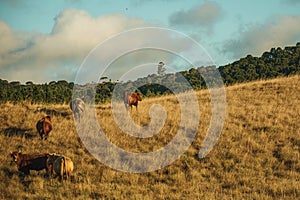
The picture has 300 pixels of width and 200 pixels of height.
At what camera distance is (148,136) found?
18734 mm

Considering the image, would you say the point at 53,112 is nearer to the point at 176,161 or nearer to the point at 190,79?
the point at 176,161

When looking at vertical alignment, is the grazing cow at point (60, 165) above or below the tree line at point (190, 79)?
below

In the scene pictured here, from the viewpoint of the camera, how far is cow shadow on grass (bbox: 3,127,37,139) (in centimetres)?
1815

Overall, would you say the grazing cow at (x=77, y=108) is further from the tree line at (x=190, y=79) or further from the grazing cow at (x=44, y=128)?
the tree line at (x=190, y=79)

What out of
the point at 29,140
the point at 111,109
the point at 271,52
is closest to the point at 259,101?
the point at 111,109

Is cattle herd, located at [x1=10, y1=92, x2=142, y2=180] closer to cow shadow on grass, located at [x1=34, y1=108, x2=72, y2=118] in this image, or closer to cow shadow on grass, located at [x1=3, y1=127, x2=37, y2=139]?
cow shadow on grass, located at [x1=3, y1=127, x2=37, y2=139]

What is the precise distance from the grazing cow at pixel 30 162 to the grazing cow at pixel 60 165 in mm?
213

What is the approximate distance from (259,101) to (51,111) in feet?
46.8

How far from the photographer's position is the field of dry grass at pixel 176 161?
511 inches

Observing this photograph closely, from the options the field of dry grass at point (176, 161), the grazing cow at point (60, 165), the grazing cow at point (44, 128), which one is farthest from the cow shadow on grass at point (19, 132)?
the grazing cow at point (60, 165)

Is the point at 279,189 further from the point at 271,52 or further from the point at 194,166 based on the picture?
the point at 271,52

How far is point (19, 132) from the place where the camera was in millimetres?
18500

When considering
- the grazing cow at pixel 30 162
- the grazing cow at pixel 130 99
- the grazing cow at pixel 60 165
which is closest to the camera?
the grazing cow at pixel 60 165

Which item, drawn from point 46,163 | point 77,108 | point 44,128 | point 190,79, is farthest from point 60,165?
point 190,79
